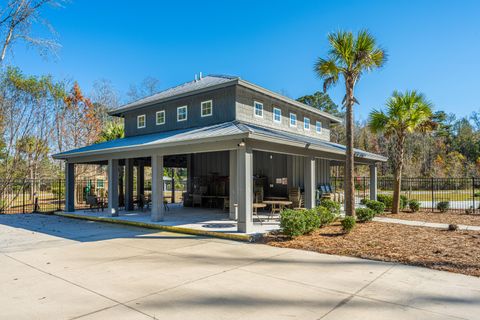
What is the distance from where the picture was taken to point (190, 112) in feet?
48.2

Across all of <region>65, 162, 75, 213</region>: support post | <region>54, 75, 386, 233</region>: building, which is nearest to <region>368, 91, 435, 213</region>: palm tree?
<region>54, 75, 386, 233</region>: building

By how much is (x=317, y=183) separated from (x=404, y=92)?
6314 millimetres

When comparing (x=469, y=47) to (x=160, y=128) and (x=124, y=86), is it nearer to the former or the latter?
(x=160, y=128)

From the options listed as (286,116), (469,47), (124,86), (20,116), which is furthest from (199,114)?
(124,86)

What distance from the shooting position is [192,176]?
19.0m

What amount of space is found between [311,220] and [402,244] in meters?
2.54

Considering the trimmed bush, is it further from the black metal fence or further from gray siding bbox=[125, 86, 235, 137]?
the black metal fence

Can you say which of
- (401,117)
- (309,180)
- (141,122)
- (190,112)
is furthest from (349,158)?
(141,122)

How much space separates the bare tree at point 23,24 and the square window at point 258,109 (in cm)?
807

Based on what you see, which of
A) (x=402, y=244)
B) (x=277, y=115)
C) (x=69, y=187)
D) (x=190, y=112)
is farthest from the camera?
(x=69, y=187)

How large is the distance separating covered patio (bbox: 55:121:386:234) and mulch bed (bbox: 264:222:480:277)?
5.93 feet

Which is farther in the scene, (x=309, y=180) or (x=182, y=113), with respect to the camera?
(x=182, y=113)

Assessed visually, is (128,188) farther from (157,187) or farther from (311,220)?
(311,220)

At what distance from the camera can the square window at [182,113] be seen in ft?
49.0
